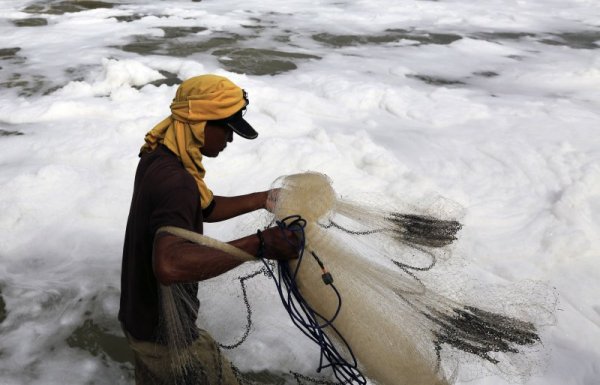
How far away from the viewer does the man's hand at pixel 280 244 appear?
1583 millimetres

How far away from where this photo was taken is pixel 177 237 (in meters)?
1.46

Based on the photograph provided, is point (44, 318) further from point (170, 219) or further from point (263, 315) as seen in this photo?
point (170, 219)

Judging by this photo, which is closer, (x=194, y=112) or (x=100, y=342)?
(x=194, y=112)

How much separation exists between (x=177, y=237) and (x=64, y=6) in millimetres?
11016

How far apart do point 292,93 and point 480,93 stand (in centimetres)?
228

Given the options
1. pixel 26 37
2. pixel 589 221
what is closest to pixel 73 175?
pixel 589 221

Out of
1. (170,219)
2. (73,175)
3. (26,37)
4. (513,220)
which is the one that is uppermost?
(170,219)

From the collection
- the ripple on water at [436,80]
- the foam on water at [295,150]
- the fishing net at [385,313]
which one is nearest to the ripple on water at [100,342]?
the foam on water at [295,150]

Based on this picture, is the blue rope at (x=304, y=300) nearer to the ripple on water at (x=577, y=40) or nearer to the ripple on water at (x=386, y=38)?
the ripple on water at (x=386, y=38)

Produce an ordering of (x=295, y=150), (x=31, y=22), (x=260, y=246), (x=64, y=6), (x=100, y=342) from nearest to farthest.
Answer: (x=260, y=246) < (x=100, y=342) < (x=295, y=150) < (x=31, y=22) < (x=64, y=6)

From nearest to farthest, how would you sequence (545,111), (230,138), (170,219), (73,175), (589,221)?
(170,219) < (230,138) < (589,221) < (73,175) < (545,111)

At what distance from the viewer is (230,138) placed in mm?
1903

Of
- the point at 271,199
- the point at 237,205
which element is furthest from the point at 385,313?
the point at 237,205

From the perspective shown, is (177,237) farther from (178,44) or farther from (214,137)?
(178,44)
